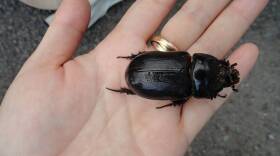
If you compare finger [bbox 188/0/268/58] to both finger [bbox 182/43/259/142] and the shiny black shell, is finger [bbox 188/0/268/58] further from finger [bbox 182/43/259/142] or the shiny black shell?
the shiny black shell

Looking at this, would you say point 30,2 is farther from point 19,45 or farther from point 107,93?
point 107,93

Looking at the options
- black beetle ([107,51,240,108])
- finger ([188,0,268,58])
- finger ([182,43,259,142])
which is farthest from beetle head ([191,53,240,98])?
finger ([188,0,268,58])

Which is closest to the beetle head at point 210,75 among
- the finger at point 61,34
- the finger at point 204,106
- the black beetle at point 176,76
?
the black beetle at point 176,76

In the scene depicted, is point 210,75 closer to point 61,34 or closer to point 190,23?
point 190,23

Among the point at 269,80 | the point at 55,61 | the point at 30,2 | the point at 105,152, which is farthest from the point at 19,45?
the point at 269,80

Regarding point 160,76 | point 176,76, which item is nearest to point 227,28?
point 176,76

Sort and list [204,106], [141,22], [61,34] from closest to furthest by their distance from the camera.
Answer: [61,34] < [204,106] < [141,22]
